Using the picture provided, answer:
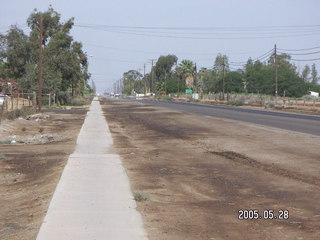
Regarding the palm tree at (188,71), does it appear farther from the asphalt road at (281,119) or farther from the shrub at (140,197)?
the shrub at (140,197)

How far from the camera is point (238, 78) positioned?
422 feet

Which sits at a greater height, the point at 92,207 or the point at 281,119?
the point at 92,207

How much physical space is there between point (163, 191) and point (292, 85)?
107m

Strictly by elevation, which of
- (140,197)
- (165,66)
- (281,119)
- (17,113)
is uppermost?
(165,66)

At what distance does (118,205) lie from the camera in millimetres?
7801

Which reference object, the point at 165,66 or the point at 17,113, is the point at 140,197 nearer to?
the point at 17,113

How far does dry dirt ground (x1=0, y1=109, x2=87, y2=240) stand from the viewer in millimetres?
6969

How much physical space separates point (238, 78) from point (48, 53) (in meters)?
74.1

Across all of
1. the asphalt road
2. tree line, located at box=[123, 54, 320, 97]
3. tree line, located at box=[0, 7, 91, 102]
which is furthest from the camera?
tree line, located at box=[123, 54, 320, 97]

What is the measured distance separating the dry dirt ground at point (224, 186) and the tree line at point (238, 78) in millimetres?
75542

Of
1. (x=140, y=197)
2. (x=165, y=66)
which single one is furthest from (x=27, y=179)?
(x=165, y=66)

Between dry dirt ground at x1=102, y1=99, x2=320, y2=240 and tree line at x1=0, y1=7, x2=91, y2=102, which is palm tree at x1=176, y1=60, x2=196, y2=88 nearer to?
tree line at x1=0, y1=7, x2=91, y2=102

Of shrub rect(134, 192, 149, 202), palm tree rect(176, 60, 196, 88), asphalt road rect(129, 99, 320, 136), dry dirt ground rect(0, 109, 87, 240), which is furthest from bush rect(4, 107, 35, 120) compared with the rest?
palm tree rect(176, 60, 196, 88)

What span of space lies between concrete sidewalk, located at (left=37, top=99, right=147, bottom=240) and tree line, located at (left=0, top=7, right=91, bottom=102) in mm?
48407
